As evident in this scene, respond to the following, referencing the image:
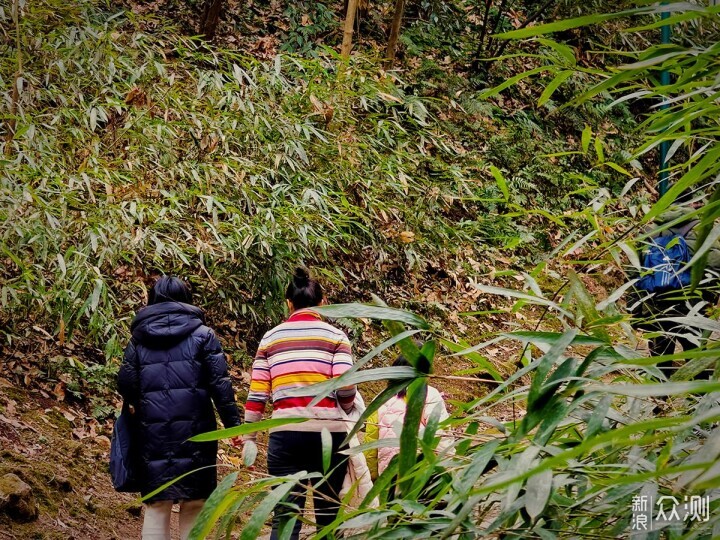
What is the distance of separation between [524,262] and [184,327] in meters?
6.84

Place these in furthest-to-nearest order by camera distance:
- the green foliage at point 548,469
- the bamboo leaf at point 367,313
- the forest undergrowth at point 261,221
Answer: the forest undergrowth at point 261,221 < the bamboo leaf at point 367,313 < the green foliage at point 548,469

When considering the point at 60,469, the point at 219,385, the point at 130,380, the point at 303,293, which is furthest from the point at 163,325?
the point at 60,469

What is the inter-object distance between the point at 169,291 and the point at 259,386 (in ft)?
2.49

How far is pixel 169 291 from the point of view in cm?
455

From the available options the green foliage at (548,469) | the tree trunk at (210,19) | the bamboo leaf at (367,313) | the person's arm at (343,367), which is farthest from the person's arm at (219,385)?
the tree trunk at (210,19)

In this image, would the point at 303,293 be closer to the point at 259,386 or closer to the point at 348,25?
the point at 259,386

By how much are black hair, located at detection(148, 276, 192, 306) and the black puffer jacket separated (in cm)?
6

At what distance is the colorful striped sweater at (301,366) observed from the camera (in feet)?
13.8

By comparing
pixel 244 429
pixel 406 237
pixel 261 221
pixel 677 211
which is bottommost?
pixel 406 237

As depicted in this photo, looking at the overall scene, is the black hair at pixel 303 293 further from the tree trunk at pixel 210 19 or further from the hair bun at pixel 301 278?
the tree trunk at pixel 210 19

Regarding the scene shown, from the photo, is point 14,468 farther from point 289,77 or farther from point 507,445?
point 289,77

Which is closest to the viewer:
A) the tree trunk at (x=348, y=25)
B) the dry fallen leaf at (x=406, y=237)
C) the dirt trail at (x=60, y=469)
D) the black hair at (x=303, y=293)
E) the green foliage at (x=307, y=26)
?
the black hair at (x=303, y=293)

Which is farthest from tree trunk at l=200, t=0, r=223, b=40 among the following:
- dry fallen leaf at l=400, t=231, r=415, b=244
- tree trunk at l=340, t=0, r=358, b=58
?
dry fallen leaf at l=400, t=231, r=415, b=244

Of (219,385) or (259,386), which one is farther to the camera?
(219,385)
